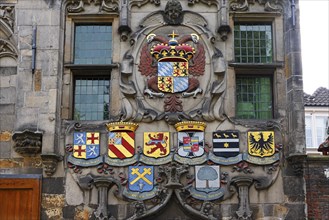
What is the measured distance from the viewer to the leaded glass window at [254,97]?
48.8 feet

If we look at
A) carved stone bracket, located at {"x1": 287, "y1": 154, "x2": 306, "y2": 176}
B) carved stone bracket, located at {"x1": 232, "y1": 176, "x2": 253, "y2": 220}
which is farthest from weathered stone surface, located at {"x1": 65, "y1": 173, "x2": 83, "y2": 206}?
carved stone bracket, located at {"x1": 287, "y1": 154, "x2": 306, "y2": 176}

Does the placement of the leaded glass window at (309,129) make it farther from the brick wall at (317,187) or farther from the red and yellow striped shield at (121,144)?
the red and yellow striped shield at (121,144)

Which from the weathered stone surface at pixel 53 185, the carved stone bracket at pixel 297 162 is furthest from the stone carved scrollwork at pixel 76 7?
the carved stone bracket at pixel 297 162

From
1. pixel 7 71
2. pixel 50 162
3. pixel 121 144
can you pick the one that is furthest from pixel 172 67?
pixel 7 71

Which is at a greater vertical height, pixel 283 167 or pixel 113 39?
pixel 113 39

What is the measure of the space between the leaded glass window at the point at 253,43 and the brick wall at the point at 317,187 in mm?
2643

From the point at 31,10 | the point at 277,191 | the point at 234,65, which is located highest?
the point at 31,10

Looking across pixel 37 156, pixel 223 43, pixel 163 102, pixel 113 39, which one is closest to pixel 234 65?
pixel 223 43

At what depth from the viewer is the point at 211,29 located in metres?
15.2

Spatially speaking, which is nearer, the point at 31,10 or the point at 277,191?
the point at 277,191

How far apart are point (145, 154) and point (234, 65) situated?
2.98 meters

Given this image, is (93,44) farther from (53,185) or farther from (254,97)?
(254,97)

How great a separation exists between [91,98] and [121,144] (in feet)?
4.75

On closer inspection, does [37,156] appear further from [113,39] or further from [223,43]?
[223,43]
